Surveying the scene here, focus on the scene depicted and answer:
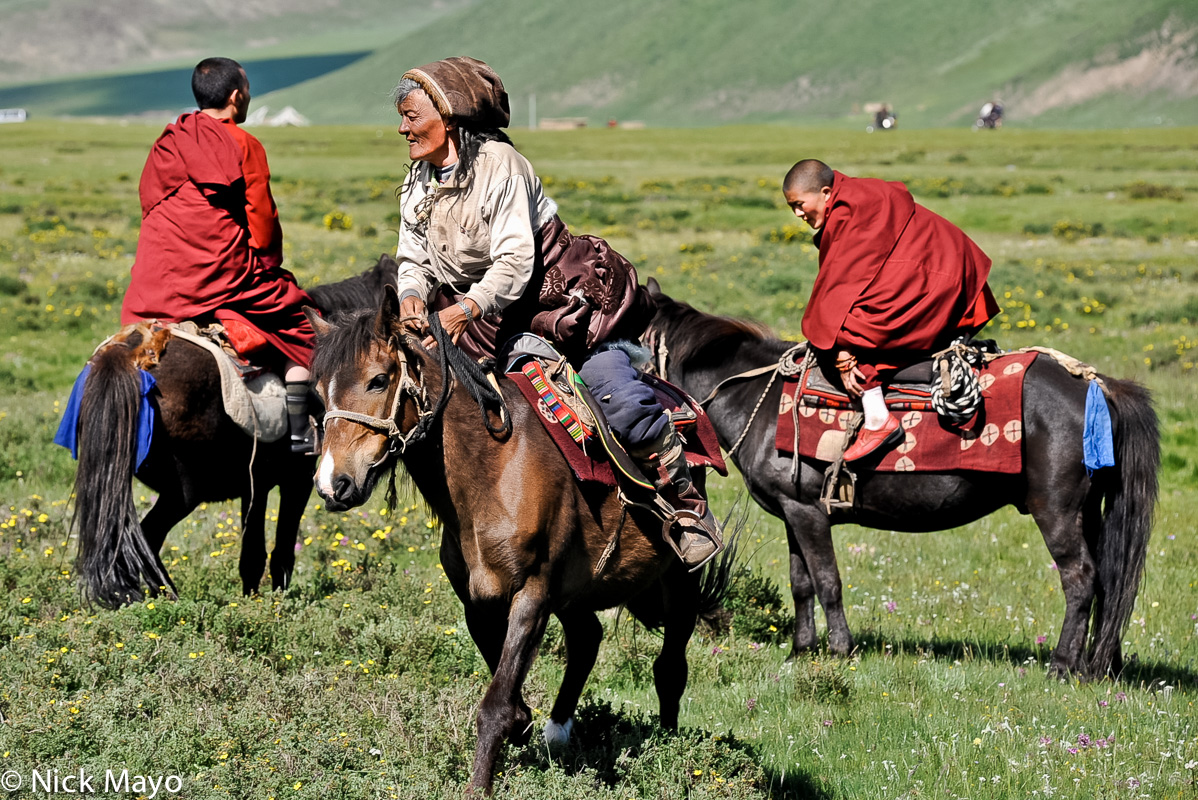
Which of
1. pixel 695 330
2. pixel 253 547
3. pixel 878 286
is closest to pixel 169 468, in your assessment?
pixel 253 547

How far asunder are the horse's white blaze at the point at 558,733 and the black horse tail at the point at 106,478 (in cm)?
292

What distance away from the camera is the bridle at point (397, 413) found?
4.28 meters

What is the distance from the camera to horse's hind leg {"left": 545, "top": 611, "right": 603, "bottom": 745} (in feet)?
17.6

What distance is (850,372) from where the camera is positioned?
715 cm

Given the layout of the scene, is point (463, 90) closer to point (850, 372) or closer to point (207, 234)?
point (207, 234)

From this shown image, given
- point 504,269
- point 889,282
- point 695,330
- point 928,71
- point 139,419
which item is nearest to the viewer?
point 504,269

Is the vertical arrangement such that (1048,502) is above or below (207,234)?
below

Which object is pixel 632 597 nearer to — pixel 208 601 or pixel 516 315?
pixel 516 315

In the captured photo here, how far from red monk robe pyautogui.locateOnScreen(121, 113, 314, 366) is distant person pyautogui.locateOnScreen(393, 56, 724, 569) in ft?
8.50

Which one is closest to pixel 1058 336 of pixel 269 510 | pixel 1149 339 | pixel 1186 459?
pixel 1149 339

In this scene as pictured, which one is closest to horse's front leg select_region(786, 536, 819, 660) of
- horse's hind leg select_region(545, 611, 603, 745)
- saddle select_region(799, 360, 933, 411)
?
saddle select_region(799, 360, 933, 411)

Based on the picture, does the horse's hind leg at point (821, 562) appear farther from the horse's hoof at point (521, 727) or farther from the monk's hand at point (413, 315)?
the monk's hand at point (413, 315)

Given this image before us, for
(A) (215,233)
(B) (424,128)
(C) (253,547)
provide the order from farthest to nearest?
1. (C) (253,547)
2. (A) (215,233)
3. (B) (424,128)

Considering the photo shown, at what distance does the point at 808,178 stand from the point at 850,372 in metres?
1.22
